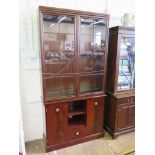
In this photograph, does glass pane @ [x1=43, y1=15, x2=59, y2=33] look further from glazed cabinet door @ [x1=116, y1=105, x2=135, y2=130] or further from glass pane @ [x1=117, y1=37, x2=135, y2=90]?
glazed cabinet door @ [x1=116, y1=105, x2=135, y2=130]

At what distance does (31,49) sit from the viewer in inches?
90.9

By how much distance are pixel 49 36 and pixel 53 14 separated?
29cm

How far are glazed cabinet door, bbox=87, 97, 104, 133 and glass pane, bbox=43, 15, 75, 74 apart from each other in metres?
0.66

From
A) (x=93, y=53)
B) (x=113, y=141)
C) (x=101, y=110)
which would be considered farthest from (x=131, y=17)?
(x=113, y=141)

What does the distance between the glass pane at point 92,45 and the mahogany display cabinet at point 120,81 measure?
0.19m

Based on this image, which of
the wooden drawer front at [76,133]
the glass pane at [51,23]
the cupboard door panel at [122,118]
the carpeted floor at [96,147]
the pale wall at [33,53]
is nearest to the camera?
the glass pane at [51,23]

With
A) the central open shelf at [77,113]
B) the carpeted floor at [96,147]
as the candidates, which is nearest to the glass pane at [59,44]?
the central open shelf at [77,113]

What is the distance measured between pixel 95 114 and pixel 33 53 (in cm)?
139

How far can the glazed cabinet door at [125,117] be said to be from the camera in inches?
→ 102

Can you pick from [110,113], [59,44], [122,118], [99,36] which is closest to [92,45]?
[99,36]

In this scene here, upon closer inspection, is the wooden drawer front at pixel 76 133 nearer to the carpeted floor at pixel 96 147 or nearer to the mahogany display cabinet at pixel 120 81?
the carpeted floor at pixel 96 147

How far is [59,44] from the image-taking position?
221 centimetres
